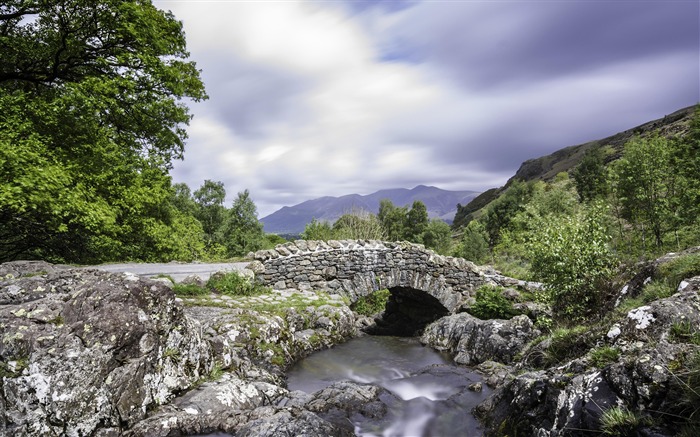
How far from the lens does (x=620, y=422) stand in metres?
3.53

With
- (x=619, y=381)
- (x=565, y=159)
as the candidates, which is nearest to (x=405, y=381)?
(x=619, y=381)

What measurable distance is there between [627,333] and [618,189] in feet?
55.6

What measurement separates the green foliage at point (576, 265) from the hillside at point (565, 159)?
74309 millimetres

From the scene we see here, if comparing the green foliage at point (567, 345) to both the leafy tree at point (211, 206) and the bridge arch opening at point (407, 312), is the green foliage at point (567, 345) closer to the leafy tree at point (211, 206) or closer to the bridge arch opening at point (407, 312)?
the bridge arch opening at point (407, 312)

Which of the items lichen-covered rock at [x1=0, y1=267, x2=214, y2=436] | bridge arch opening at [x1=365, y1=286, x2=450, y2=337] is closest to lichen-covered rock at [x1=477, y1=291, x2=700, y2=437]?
lichen-covered rock at [x1=0, y1=267, x2=214, y2=436]

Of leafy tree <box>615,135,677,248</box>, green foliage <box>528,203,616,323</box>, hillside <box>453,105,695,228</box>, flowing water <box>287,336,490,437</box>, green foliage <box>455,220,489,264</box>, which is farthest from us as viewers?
hillside <box>453,105,695,228</box>

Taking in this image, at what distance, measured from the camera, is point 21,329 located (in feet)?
17.4

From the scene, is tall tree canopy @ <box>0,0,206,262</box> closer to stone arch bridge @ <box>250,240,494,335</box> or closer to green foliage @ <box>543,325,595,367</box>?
stone arch bridge @ <box>250,240,494,335</box>

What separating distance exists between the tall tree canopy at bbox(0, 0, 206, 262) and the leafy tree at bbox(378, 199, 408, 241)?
4455 centimetres

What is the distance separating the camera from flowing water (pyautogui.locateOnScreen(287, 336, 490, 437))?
7.35 metres

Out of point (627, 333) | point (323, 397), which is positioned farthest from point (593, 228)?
point (323, 397)

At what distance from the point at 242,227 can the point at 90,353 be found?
127 feet

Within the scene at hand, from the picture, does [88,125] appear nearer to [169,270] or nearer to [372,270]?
[169,270]

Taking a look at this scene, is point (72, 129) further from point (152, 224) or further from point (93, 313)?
point (93, 313)
